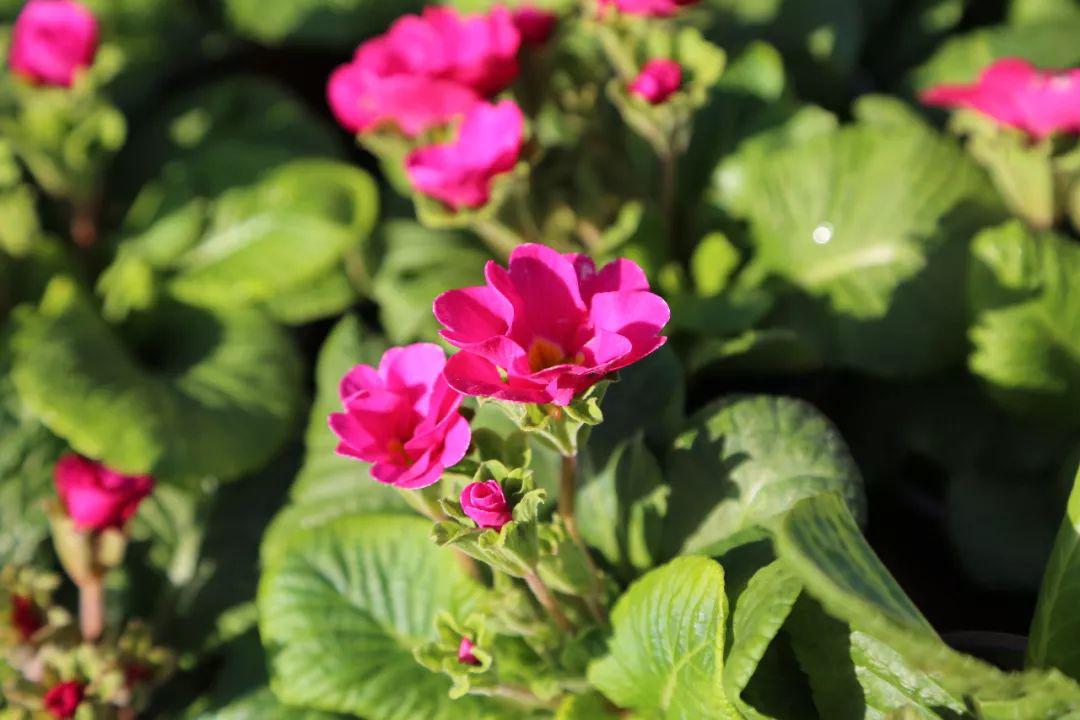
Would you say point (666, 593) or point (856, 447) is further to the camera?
point (856, 447)

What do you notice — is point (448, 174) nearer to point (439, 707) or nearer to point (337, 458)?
point (337, 458)

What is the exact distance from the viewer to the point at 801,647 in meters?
0.98

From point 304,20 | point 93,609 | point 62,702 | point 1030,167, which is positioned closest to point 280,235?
point 304,20

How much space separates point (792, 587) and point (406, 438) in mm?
347

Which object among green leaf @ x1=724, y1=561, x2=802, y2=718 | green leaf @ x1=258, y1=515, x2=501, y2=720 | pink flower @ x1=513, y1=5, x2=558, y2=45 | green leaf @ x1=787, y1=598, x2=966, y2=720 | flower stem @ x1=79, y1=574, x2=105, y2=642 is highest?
pink flower @ x1=513, y1=5, x2=558, y2=45

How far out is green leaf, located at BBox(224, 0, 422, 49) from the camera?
1.85 m

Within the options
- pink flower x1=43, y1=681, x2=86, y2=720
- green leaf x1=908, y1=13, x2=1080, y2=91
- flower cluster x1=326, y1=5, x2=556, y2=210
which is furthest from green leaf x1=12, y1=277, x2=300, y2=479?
green leaf x1=908, y1=13, x2=1080, y2=91

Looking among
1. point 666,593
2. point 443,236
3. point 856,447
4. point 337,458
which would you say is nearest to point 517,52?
point 443,236

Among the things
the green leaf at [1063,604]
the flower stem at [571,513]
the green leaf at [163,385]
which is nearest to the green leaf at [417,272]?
the green leaf at [163,385]

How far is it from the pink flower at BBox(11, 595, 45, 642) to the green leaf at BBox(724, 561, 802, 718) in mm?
899

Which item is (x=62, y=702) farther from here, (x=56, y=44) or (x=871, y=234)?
(x=871, y=234)

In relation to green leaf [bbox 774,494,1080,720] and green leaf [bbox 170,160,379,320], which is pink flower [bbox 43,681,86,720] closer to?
green leaf [bbox 170,160,379,320]

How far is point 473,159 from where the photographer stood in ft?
4.08

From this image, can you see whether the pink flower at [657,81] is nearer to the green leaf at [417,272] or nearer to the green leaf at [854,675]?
the green leaf at [417,272]
